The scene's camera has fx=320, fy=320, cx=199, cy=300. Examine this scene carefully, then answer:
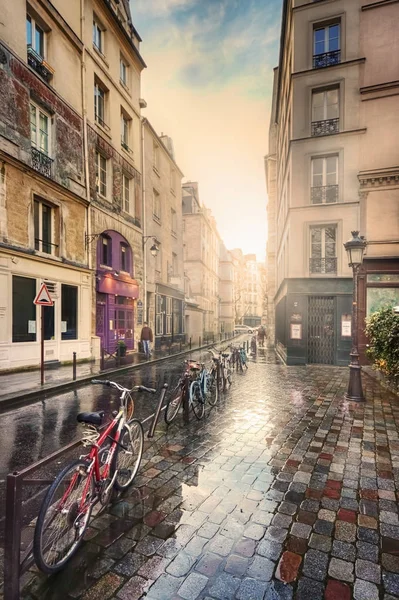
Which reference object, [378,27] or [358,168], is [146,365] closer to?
[358,168]

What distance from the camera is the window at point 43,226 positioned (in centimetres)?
1242

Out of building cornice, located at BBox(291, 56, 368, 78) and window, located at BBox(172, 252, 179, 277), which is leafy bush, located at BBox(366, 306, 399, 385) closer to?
building cornice, located at BBox(291, 56, 368, 78)

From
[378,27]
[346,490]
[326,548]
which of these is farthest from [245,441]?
[378,27]

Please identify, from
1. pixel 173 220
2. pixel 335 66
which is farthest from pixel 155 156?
pixel 335 66

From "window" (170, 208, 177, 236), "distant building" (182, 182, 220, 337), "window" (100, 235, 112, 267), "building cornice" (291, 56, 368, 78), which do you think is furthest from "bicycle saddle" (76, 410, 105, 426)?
"distant building" (182, 182, 220, 337)

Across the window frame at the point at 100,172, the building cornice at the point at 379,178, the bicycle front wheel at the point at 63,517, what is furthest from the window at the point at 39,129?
the building cornice at the point at 379,178

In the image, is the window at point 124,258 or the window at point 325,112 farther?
the window at point 124,258

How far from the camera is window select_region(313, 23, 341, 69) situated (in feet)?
48.9

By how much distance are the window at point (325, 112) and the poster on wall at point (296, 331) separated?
29.6 feet

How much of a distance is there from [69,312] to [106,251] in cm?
449

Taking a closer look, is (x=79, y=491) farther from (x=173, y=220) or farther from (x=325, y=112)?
(x=173, y=220)

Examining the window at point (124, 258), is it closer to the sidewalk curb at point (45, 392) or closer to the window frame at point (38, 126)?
the window frame at point (38, 126)

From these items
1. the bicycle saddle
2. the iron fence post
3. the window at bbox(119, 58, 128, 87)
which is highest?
the window at bbox(119, 58, 128, 87)

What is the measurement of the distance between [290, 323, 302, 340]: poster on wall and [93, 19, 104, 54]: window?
16.9 m
